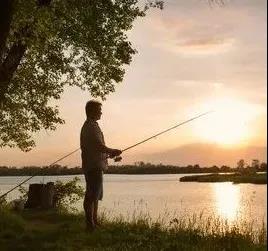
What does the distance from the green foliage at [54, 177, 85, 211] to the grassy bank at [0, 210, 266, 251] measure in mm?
4348

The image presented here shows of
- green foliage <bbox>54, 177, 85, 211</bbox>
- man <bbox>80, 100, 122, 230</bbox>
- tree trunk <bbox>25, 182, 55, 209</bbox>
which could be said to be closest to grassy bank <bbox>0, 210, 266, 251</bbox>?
man <bbox>80, 100, 122, 230</bbox>

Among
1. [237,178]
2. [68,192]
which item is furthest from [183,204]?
[237,178]

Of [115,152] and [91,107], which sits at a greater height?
[91,107]

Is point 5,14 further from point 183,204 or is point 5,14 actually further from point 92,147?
point 183,204

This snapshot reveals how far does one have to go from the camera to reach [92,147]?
11.7 meters

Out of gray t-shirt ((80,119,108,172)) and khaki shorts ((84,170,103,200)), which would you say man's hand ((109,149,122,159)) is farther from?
khaki shorts ((84,170,103,200))

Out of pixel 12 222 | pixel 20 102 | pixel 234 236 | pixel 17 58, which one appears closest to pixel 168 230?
pixel 234 236

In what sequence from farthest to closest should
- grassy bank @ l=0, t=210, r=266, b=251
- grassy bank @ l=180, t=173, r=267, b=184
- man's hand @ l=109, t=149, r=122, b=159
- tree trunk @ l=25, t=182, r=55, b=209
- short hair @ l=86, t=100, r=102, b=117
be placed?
grassy bank @ l=180, t=173, r=267, b=184, tree trunk @ l=25, t=182, r=55, b=209, short hair @ l=86, t=100, r=102, b=117, man's hand @ l=109, t=149, r=122, b=159, grassy bank @ l=0, t=210, r=266, b=251

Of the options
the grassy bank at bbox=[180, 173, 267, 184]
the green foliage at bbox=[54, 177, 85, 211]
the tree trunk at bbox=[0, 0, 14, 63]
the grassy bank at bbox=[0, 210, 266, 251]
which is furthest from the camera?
the grassy bank at bbox=[180, 173, 267, 184]

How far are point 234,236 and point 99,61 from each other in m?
7.70

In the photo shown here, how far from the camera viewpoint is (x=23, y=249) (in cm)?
1034

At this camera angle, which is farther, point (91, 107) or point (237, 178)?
point (237, 178)

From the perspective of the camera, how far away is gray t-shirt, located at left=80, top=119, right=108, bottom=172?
38.3 ft

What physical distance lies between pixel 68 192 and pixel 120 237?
730cm
